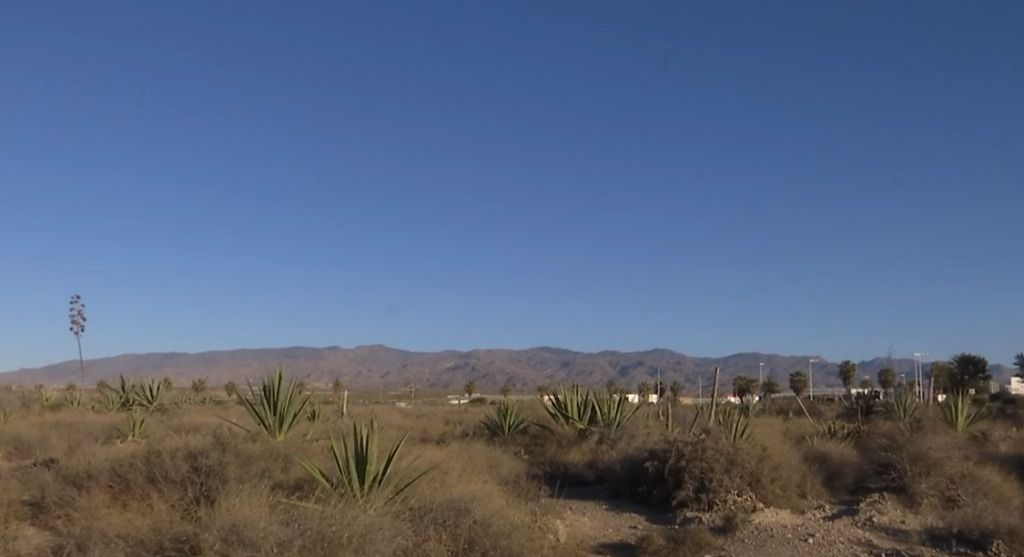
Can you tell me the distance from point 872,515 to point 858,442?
24.1 feet

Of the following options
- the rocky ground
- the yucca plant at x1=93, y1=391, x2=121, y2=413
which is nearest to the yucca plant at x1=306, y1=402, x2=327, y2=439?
the rocky ground

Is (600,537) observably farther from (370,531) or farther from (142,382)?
(142,382)

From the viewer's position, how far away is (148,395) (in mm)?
33969

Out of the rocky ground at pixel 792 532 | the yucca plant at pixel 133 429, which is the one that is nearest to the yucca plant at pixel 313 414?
the yucca plant at pixel 133 429

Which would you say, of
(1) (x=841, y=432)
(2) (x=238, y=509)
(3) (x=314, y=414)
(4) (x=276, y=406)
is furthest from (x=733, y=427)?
(2) (x=238, y=509)

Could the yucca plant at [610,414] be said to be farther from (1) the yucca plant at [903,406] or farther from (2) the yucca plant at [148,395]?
(2) the yucca plant at [148,395]

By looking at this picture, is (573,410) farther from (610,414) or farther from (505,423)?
(505,423)

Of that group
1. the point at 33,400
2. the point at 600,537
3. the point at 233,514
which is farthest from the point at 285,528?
the point at 33,400

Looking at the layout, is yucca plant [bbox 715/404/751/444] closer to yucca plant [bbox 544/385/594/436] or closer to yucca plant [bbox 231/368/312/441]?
yucca plant [bbox 544/385/594/436]

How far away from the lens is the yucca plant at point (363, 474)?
12969 millimetres

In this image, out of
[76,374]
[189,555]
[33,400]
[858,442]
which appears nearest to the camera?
[189,555]

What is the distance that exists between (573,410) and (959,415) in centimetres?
917

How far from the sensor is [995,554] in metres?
12.7

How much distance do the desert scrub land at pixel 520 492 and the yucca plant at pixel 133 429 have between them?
1.01ft
